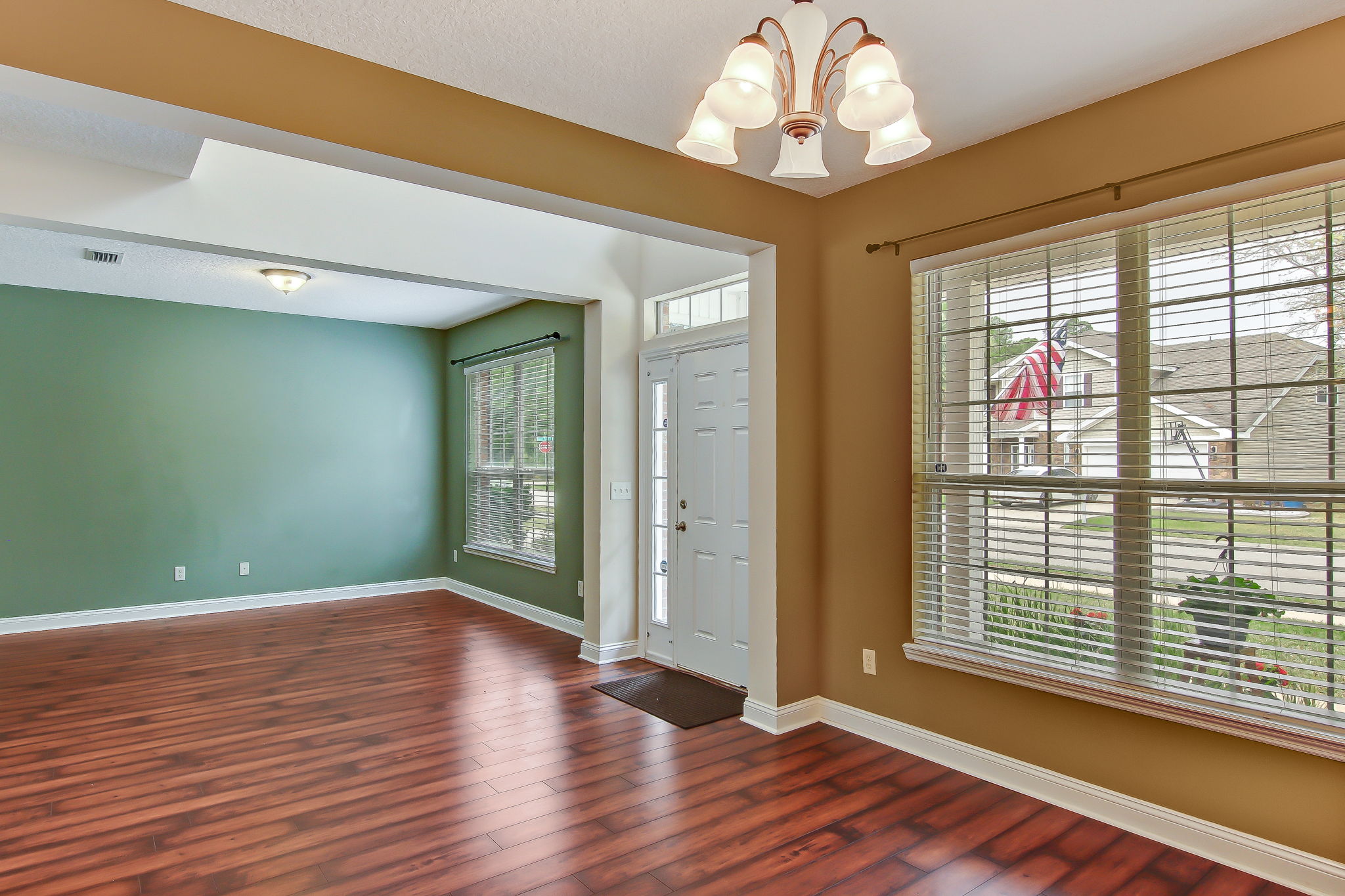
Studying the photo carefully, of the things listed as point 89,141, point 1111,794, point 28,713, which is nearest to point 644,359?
point 89,141

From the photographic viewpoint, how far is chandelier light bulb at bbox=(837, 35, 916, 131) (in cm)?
172

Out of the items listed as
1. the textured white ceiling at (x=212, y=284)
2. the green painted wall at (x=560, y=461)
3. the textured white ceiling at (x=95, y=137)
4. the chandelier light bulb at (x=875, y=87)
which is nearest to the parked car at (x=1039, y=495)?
the chandelier light bulb at (x=875, y=87)

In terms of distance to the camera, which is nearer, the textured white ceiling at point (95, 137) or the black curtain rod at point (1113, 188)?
the black curtain rod at point (1113, 188)

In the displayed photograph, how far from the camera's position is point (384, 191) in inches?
163

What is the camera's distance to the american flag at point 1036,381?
285cm

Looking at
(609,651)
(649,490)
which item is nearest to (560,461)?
(649,490)

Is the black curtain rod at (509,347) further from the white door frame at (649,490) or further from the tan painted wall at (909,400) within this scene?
the tan painted wall at (909,400)

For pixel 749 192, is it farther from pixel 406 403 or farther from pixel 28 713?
pixel 406 403

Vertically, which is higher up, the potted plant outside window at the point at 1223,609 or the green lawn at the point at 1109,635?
the potted plant outside window at the point at 1223,609

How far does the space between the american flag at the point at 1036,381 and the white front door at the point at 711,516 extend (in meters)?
1.58

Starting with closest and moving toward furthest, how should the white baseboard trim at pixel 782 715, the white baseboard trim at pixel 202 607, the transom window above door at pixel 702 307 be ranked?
the white baseboard trim at pixel 782 715 < the transom window above door at pixel 702 307 < the white baseboard trim at pixel 202 607

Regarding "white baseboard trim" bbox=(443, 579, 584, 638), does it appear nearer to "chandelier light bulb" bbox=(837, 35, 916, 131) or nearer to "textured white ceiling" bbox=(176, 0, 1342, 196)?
"textured white ceiling" bbox=(176, 0, 1342, 196)

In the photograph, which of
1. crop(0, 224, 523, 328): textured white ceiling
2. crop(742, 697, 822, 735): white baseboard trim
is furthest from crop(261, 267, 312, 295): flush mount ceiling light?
crop(742, 697, 822, 735): white baseboard trim

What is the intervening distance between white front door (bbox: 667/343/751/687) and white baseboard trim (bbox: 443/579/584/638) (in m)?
1.23
